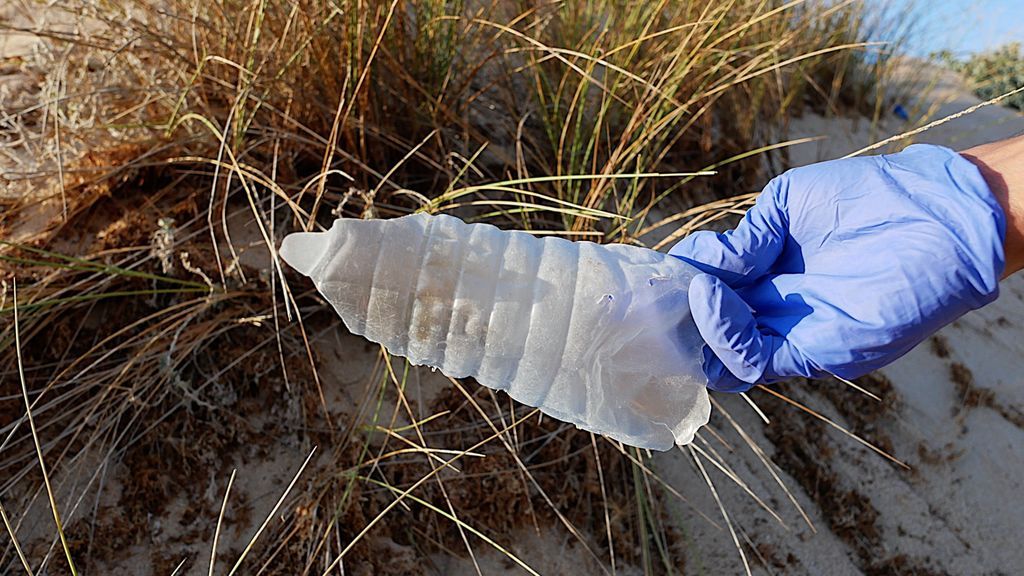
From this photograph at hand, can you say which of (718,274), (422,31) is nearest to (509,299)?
(718,274)

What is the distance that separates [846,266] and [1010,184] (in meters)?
0.24

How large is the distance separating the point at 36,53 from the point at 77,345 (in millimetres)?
792

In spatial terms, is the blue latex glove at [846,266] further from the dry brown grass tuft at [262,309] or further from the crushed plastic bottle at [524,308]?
the dry brown grass tuft at [262,309]

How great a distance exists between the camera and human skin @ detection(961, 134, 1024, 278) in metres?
1.01

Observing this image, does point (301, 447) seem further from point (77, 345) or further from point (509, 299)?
point (509, 299)

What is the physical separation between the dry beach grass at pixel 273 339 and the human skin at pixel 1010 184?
2.00ft

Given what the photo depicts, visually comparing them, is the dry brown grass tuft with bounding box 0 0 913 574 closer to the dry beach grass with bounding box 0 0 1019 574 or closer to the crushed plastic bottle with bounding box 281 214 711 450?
the dry beach grass with bounding box 0 0 1019 574

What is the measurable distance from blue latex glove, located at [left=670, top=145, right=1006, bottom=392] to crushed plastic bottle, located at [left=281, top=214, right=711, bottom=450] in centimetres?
7

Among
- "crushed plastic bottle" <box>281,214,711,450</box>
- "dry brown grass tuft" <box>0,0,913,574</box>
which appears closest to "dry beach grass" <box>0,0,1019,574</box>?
"dry brown grass tuft" <box>0,0,913,574</box>

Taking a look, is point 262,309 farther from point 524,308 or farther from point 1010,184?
point 1010,184

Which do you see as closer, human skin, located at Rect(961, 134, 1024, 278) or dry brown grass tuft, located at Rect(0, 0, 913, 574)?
human skin, located at Rect(961, 134, 1024, 278)

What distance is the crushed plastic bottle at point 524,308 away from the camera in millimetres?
1035

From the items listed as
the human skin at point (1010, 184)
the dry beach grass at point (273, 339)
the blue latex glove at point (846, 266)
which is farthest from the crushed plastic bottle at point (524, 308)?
the human skin at point (1010, 184)

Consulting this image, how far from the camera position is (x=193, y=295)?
5.61 feet
